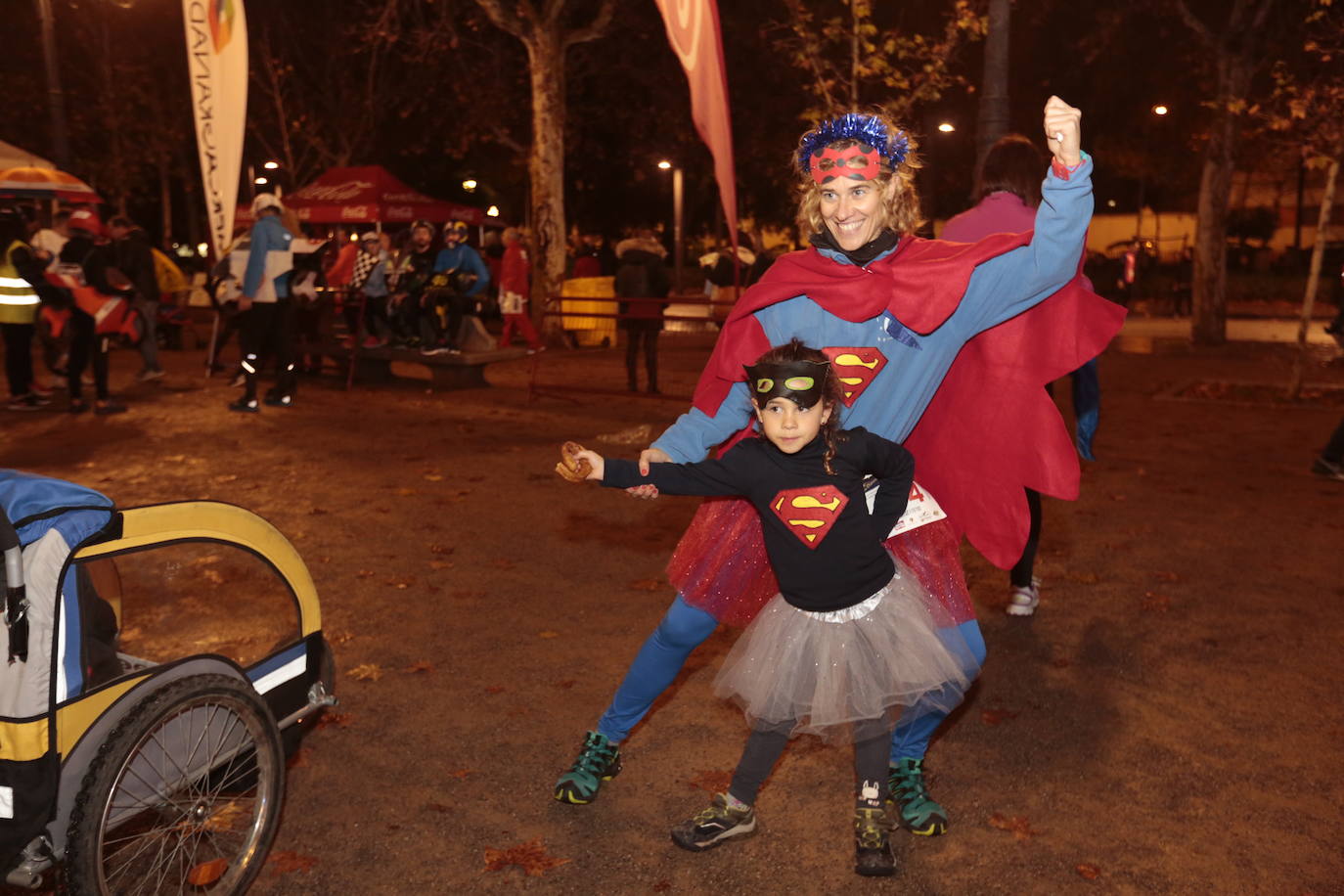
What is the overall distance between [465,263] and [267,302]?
281 cm

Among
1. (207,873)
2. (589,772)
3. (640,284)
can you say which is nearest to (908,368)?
(589,772)

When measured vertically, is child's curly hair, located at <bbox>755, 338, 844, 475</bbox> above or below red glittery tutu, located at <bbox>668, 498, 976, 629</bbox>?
above

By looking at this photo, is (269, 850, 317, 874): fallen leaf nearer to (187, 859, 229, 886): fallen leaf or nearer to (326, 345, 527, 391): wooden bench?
(187, 859, 229, 886): fallen leaf

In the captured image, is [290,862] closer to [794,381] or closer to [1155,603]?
[794,381]

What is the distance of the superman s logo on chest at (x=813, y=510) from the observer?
3.49m

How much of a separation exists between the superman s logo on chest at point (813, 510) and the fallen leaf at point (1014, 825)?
1234 mm

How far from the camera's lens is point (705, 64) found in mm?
7188

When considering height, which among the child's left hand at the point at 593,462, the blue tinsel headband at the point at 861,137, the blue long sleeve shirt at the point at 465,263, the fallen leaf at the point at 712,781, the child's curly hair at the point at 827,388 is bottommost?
the fallen leaf at the point at 712,781

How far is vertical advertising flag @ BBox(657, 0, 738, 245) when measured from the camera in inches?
283

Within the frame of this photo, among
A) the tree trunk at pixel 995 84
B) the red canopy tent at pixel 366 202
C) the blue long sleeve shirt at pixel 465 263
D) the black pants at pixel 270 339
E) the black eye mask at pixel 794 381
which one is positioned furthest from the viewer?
the red canopy tent at pixel 366 202

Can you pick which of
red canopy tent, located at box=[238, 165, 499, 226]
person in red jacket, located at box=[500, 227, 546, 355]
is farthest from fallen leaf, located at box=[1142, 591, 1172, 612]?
red canopy tent, located at box=[238, 165, 499, 226]

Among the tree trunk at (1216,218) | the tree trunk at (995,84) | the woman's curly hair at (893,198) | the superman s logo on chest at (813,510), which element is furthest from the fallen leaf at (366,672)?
the tree trunk at (1216,218)

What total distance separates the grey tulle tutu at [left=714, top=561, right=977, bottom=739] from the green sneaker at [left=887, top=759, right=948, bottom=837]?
1.56 feet

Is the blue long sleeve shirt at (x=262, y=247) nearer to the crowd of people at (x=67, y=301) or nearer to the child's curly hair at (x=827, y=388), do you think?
the crowd of people at (x=67, y=301)
